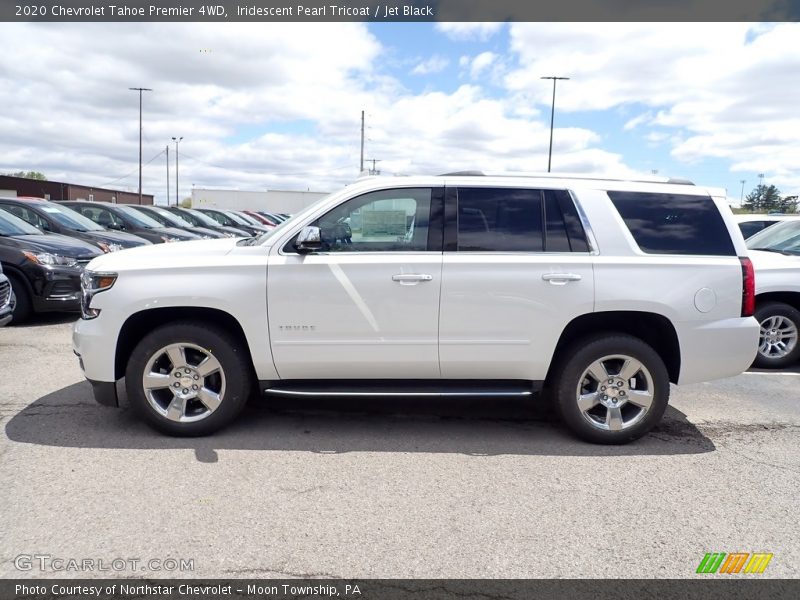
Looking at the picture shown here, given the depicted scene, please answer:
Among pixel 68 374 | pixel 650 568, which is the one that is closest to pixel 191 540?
pixel 650 568

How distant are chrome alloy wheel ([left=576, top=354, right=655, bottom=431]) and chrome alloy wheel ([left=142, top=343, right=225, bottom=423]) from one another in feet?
8.79

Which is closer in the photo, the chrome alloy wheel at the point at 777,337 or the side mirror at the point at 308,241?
the side mirror at the point at 308,241

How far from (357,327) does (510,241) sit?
4.22ft

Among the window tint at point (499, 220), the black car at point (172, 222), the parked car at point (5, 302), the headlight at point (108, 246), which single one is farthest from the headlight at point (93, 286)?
the black car at point (172, 222)

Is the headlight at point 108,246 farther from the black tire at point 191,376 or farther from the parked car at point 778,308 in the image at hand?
the parked car at point 778,308

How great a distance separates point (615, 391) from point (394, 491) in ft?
6.08

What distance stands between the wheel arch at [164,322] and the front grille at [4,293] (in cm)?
313

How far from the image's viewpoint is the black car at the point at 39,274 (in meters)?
7.96

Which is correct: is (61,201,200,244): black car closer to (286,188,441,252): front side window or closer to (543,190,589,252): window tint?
(286,188,441,252): front side window

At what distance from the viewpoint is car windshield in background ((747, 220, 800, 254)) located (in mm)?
7184

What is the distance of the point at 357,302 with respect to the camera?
4137mm

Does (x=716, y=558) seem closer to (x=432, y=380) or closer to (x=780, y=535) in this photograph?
(x=780, y=535)

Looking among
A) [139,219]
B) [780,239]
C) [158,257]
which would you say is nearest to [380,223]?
[158,257]

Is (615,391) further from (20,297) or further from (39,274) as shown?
(20,297)
